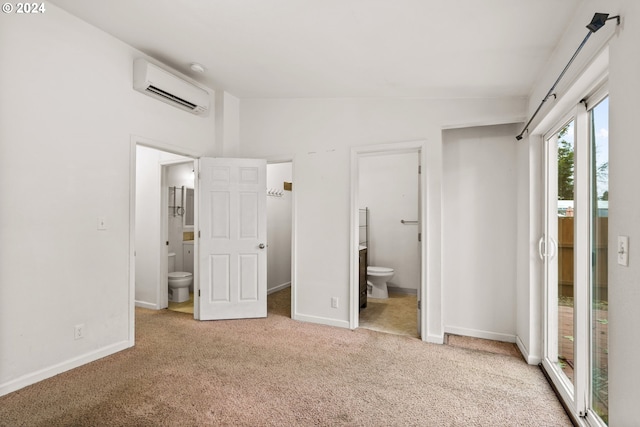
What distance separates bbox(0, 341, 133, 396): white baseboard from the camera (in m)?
2.19

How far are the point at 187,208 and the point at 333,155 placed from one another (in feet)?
8.75

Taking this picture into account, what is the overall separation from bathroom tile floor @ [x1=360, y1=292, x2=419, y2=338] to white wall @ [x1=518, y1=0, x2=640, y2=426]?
2.03 meters

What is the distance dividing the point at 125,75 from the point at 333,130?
203 cm

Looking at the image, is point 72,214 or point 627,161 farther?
point 72,214

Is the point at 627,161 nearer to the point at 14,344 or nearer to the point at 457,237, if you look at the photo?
the point at 457,237

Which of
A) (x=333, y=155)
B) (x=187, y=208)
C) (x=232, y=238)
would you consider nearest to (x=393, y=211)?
(x=333, y=155)

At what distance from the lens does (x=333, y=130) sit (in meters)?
3.66

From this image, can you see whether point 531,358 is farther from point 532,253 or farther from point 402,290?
point 402,290

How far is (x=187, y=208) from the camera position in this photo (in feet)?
16.7

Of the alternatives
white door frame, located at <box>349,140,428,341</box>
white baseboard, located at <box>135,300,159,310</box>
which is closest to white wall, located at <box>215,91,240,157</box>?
white door frame, located at <box>349,140,428,341</box>

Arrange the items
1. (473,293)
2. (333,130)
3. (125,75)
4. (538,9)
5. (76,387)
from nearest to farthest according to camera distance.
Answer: (538,9) < (76,387) < (125,75) < (473,293) < (333,130)

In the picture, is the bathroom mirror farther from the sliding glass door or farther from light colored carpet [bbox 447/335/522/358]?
the sliding glass door

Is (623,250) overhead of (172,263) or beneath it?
overhead

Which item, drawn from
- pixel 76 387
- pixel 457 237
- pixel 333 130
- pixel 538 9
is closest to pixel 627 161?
pixel 538 9
